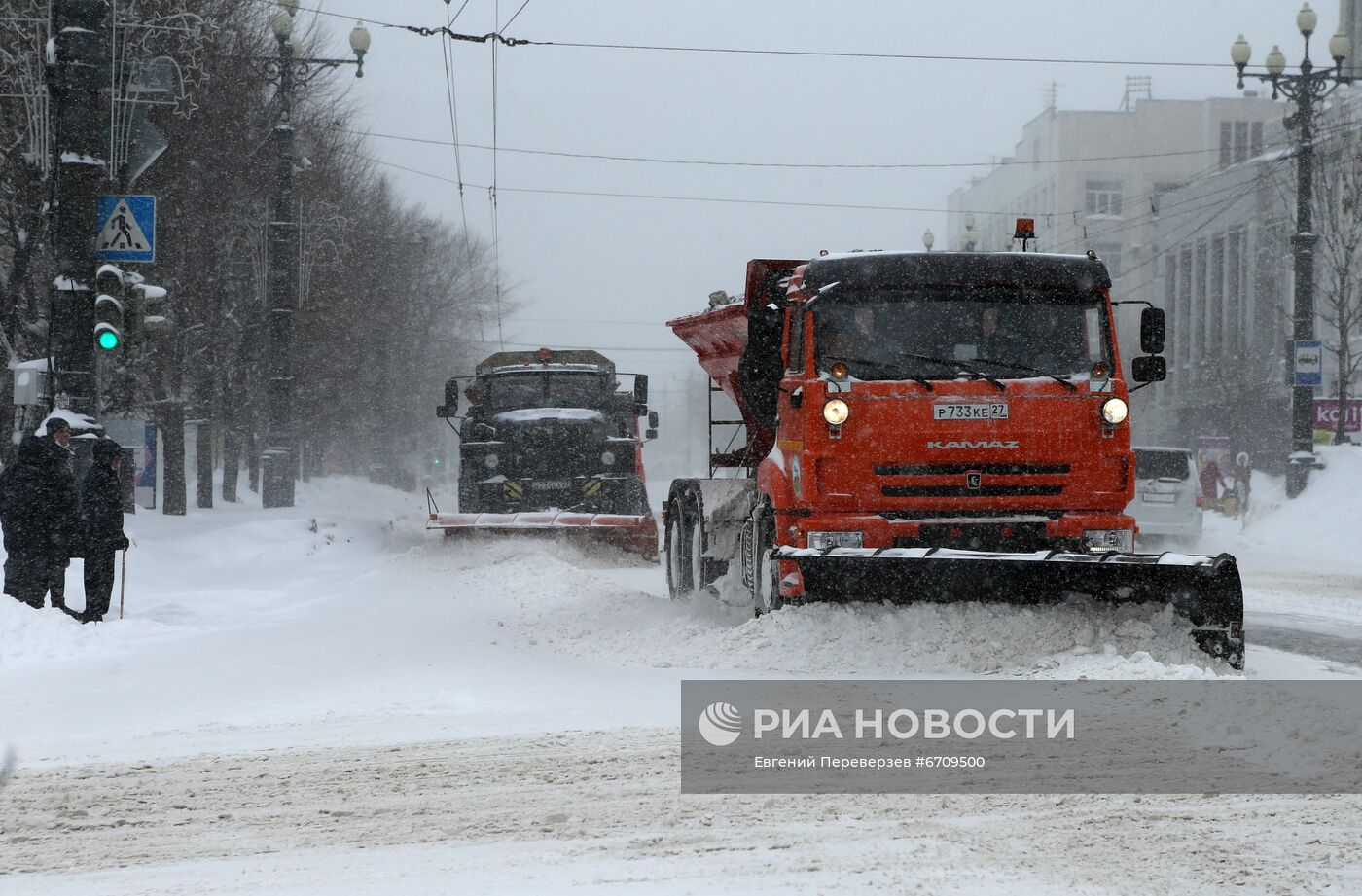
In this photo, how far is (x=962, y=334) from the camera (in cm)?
1012

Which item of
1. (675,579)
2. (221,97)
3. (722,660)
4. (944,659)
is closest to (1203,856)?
(944,659)

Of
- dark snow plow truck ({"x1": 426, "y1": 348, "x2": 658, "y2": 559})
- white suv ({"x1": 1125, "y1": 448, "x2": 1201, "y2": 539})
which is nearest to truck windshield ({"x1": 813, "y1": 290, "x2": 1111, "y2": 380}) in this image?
dark snow plow truck ({"x1": 426, "y1": 348, "x2": 658, "y2": 559})

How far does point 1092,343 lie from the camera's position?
33.5 ft

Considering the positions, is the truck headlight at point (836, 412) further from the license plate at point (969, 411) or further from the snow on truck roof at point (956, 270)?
the snow on truck roof at point (956, 270)

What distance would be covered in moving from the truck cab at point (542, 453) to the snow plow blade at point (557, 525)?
45.9 inches

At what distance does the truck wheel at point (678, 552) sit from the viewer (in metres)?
14.1

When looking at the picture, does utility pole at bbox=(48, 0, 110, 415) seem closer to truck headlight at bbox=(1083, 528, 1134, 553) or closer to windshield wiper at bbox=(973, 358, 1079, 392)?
windshield wiper at bbox=(973, 358, 1079, 392)

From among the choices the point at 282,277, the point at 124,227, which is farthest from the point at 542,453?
the point at 124,227

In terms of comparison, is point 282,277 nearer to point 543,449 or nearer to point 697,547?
point 543,449

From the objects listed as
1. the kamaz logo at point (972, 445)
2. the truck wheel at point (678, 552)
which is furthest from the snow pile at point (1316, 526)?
the kamaz logo at point (972, 445)

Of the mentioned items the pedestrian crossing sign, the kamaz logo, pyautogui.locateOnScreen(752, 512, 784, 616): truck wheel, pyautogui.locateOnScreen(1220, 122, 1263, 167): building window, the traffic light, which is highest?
pyautogui.locateOnScreen(1220, 122, 1263, 167): building window

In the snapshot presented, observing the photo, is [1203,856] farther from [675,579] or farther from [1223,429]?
[1223,429]

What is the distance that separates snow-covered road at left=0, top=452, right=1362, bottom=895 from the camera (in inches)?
193

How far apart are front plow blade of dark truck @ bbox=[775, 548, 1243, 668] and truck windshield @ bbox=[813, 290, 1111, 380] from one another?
1.45 metres
